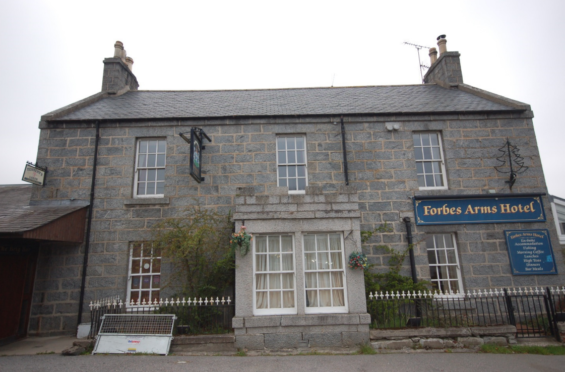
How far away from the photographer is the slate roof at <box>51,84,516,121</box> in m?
10.7

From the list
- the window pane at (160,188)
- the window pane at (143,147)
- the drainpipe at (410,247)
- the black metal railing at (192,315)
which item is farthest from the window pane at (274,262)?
the window pane at (143,147)

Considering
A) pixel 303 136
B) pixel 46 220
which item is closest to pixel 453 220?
pixel 303 136

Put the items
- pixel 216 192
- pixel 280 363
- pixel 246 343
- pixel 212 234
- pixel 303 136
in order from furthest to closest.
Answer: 1. pixel 303 136
2. pixel 216 192
3. pixel 212 234
4. pixel 246 343
5. pixel 280 363

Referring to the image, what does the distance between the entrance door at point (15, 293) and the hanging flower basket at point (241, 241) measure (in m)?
5.94

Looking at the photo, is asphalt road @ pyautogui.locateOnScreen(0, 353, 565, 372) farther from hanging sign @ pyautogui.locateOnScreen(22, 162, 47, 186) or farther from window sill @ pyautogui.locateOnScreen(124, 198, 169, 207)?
hanging sign @ pyautogui.locateOnScreen(22, 162, 47, 186)

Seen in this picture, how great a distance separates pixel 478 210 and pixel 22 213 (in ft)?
41.1

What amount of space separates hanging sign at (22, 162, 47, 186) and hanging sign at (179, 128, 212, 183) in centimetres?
425

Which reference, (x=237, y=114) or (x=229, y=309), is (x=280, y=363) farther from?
(x=237, y=114)

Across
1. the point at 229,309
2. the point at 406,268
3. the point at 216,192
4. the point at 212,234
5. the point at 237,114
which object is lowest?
the point at 229,309

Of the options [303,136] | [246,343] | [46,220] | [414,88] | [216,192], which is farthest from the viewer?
[414,88]

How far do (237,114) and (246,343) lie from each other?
6.58 meters

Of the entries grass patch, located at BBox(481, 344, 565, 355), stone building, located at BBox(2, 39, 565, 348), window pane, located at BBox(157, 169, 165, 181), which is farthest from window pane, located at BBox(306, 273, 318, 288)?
window pane, located at BBox(157, 169, 165, 181)

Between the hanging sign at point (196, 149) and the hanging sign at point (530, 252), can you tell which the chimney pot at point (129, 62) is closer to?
the hanging sign at point (196, 149)

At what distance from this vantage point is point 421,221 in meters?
9.78
